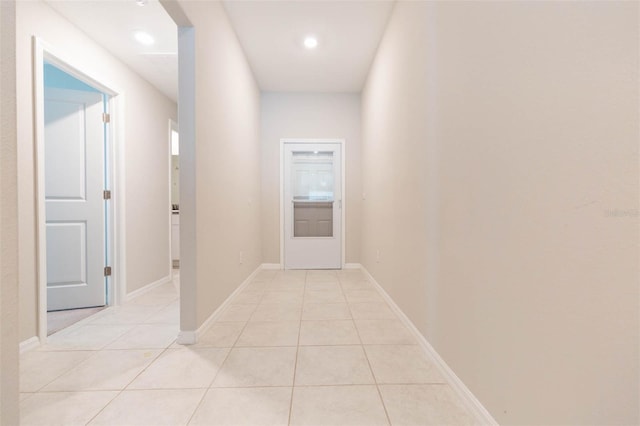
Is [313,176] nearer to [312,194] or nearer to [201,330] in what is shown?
[312,194]

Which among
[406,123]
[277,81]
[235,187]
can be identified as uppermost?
[277,81]

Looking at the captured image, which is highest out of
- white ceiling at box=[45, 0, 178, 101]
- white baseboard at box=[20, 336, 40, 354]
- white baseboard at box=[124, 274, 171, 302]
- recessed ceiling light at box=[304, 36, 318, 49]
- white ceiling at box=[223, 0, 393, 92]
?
white ceiling at box=[223, 0, 393, 92]

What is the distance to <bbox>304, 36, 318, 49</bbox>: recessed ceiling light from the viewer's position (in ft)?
9.75

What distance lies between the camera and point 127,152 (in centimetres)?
297

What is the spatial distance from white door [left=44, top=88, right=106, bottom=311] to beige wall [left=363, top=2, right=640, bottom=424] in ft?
10.1

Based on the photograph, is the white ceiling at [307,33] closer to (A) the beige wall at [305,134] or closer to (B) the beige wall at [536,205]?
(A) the beige wall at [305,134]

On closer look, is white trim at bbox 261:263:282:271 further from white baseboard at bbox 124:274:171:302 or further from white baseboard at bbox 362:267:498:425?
white baseboard at bbox 362:267:498:425

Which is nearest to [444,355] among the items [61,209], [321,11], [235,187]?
[235,187]

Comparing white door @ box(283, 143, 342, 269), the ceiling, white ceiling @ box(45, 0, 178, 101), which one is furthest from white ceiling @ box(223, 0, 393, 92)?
white door @ box(283, 143, 342, 269)

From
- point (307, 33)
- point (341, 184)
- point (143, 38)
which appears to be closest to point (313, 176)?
point (341, 184)

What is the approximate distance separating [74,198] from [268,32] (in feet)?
8.36

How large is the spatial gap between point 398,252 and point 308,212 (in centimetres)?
225

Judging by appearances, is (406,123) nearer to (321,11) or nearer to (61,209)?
(321,11)

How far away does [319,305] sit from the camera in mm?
2691
